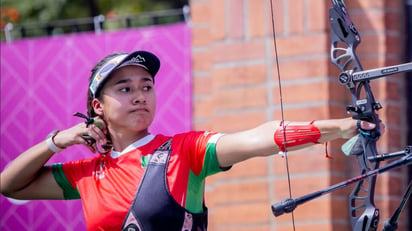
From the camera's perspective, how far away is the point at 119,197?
4.02 metres

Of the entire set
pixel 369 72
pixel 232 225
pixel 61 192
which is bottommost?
pixel 232 225

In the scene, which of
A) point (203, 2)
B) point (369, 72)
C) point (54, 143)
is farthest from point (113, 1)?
point (369, 72)

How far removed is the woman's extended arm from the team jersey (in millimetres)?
63

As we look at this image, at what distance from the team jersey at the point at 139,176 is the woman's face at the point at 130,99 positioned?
0.30ft

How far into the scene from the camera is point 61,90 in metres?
6.32

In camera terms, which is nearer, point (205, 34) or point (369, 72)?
point (369, 72)

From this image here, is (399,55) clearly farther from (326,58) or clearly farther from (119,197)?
(119,197)

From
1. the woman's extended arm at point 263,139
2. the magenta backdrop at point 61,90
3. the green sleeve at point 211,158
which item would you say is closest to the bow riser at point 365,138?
the woman's extended arm at point 263,139

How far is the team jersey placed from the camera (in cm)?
395

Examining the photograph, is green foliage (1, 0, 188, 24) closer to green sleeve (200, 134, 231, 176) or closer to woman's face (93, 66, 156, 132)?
woman's face (93, 66, 156, 132)

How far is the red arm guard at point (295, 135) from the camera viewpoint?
3.56m

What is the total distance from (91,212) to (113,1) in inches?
259

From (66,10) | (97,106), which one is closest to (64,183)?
(97,106)

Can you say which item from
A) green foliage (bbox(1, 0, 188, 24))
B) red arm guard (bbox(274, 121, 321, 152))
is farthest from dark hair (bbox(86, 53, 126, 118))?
green foliage (bbox(1, 0, 188, 24))
